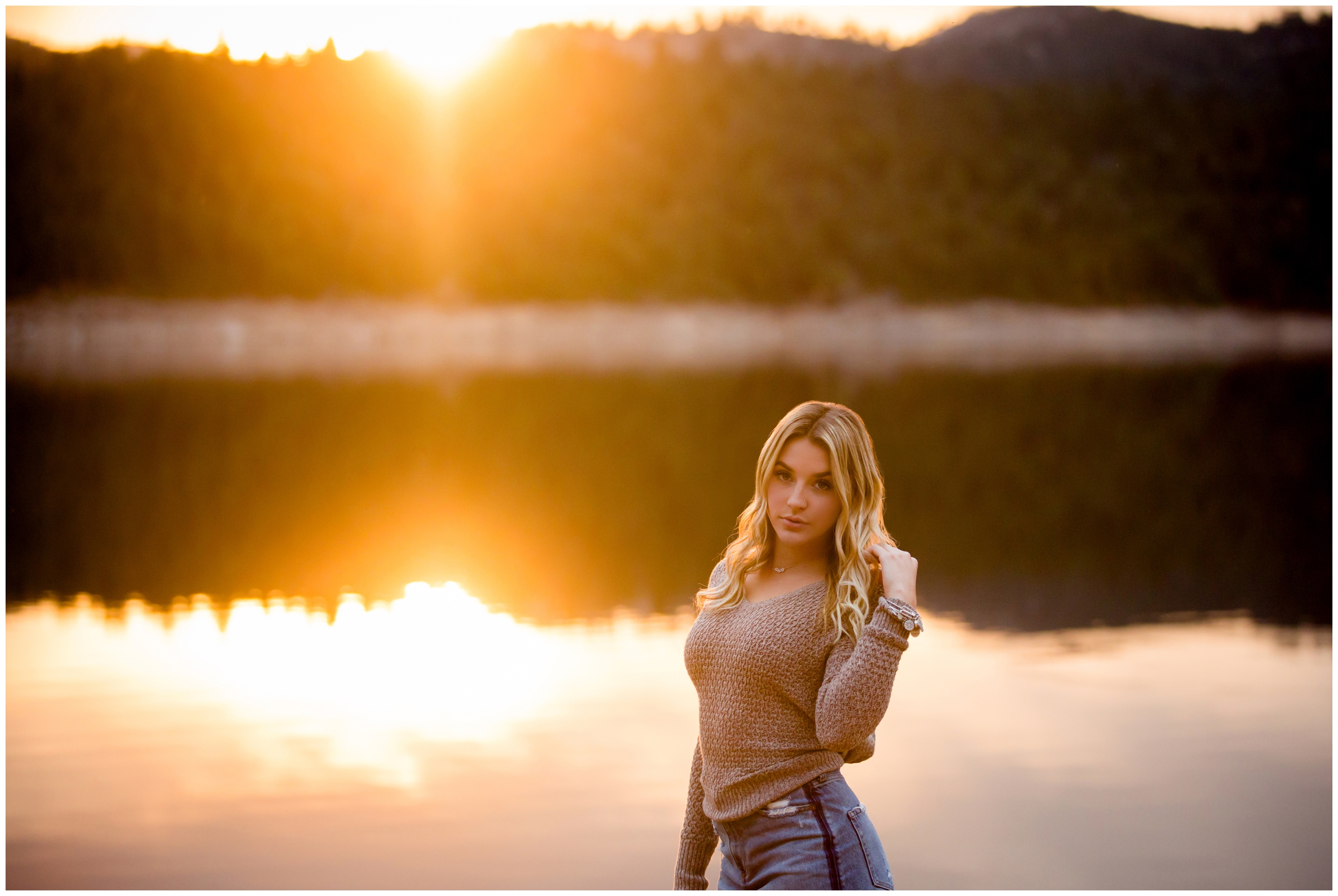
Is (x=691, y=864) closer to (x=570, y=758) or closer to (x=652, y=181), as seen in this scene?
(x=570, y=758)

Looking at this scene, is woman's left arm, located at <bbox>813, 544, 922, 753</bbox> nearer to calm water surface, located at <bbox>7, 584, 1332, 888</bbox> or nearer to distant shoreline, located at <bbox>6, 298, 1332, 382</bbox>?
calm water surface, located at <bbox>7, 584, 1332, 888</bbox>

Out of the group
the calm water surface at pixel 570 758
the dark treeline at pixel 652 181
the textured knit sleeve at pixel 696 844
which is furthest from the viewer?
the dark treeline at pixel 652 181

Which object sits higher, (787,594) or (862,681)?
(787,594)

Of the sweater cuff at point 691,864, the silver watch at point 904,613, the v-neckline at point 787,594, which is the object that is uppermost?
the v-neckline at point 787,594

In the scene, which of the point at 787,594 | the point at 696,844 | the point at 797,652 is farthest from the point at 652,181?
the point at 797,652

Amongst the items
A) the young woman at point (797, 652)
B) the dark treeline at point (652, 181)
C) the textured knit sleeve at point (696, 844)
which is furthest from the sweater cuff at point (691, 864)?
the dark treeline at point (652, 181)

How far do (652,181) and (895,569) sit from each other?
136 metres

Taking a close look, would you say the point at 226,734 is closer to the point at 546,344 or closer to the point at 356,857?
the point at 356,857

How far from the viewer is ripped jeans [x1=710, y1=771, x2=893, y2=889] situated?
10.2 feet

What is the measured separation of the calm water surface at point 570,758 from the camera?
18.9 ft

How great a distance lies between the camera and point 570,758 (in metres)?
6.90

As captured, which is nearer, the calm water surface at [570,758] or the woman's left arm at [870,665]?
the woman's left arm at [870,665]

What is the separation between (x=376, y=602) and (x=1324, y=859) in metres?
7.21

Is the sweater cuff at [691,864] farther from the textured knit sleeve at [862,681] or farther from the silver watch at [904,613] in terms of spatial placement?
the silver watch at [904,613]
